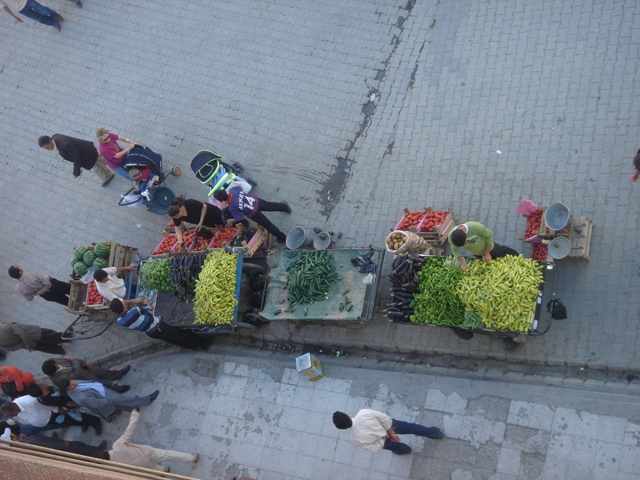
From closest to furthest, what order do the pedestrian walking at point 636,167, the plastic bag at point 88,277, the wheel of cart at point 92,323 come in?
1. the pedestrian walking at point 636,167
2. the plastic bag at point 88,277
3. the wheel of cart at point 92,323

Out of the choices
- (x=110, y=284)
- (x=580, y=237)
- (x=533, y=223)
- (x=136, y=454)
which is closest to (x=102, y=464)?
(x=136, y=454)

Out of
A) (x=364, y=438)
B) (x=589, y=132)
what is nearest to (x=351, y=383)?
(x=364, y=438)

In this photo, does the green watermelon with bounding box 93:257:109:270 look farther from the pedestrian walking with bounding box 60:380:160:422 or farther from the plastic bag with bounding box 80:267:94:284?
the pedestrian walking with bounding box 60:380:160:422

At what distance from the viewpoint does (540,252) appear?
26.0 feet

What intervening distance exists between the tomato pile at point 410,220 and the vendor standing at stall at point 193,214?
→ 9.23ft

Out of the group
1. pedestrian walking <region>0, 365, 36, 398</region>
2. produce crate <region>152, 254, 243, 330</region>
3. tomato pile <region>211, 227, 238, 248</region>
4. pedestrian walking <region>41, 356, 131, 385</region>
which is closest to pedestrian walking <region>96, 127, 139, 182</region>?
tomato pile <region>211, 227, 238, 248</region>

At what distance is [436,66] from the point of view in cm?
1006

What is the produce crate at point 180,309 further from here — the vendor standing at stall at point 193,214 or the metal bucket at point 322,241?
the metal bucket at point 322,241

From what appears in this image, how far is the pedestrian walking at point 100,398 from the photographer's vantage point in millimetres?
9016

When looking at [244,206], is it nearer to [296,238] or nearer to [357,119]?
[296,238]

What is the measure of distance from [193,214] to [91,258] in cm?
212

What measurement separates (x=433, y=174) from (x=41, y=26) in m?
10.1

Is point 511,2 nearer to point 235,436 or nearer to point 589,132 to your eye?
point 589,132

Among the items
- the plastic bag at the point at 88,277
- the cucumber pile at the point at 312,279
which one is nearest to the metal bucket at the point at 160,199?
the plastic bag at the point at 88,277
